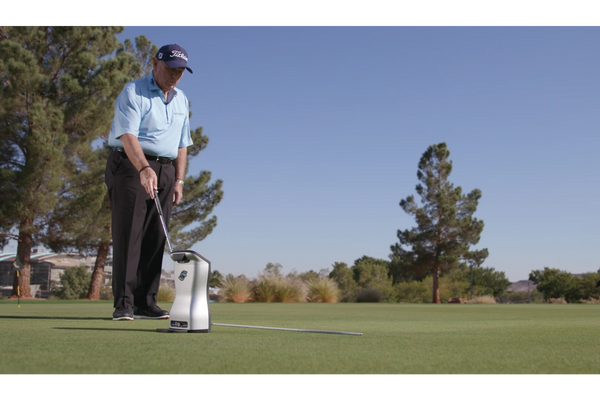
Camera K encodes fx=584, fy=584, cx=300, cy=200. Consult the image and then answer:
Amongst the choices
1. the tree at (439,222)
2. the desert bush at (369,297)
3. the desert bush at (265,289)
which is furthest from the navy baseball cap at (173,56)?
the tree at (439,222)

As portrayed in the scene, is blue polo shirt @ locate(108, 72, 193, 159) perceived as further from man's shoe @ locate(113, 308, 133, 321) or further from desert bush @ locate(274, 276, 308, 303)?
desert bush @ locate(274, 276, 308, 303)

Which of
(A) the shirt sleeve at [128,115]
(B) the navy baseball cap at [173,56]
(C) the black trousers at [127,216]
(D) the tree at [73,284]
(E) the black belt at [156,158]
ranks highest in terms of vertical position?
(B) the navy baseball cap at [173,56]

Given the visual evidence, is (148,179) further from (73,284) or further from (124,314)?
(73,284)

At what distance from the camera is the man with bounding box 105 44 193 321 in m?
4.54

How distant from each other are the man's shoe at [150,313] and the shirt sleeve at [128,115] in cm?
145

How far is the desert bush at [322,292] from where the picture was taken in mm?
23984

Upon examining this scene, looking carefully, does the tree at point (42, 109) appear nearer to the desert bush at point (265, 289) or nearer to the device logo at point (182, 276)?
the desert bush at point (265, 289)

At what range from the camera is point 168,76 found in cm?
468

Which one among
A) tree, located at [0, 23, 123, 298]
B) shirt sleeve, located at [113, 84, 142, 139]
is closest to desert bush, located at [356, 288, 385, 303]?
tree, located at [0, 23, 123, 298]

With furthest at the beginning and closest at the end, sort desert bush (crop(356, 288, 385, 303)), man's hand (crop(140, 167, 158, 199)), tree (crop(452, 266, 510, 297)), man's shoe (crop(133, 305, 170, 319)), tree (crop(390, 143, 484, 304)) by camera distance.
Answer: tree (crop(452, 266, 510, 297)), tree (crop(390, 143, 484, 304)), desert bush (crop(356, 288, 385, 303)), man's shoe (crop(133, 305, 170, 319)), man's hand (crop(140, 167, 158, 199))

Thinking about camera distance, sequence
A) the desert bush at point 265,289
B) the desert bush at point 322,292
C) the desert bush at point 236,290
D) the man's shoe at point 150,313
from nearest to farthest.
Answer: the man's shoe at point 150,313 < the desert bush at point 236,290 < the desert bush at point 265,289 < the desert bush at point 322,292
